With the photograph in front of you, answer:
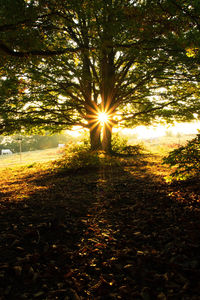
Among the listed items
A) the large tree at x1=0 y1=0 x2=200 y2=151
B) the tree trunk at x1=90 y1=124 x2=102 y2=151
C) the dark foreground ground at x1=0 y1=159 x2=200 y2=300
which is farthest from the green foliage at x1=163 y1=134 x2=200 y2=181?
the tree trunk at x1=90 y1=124 x2=102 y2=151

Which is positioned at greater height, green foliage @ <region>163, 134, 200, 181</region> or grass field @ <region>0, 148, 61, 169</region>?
green foliage @ <region>163, 134, 200, 181</region>

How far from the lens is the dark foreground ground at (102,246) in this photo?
2.28 metres

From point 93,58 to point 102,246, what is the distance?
10.4 metres

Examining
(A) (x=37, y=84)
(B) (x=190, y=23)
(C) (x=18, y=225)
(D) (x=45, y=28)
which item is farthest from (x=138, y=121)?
(C) (x=18, y=225)

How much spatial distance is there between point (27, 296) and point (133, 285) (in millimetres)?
1230

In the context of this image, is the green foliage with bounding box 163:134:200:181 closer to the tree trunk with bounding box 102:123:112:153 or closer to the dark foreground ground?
the dark foreground ground

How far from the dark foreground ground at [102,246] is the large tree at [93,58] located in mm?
3789

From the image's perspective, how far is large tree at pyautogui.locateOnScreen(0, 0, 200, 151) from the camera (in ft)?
17.2

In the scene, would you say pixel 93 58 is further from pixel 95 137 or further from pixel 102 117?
pixel 95 137

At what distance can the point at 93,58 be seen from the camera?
11031 millimetres

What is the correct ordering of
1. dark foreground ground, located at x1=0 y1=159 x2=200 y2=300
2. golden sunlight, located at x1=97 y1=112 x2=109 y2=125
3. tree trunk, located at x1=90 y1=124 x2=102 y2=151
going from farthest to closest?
tree trunk, located at x1=90 y1=124 x2=102 y2=151 → golden sunlight, located at x1=97 y1=112 x2=109 y2=125 → dark foreground ground, located at x1=0 y1=159 x2=200 y2=300

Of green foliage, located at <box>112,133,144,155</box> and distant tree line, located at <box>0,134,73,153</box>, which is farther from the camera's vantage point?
distant tree line, located at <box>0,134,73,153</box>

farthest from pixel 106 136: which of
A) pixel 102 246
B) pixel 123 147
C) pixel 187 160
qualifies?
pixel 102 246

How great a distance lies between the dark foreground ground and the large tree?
3.79 meters
